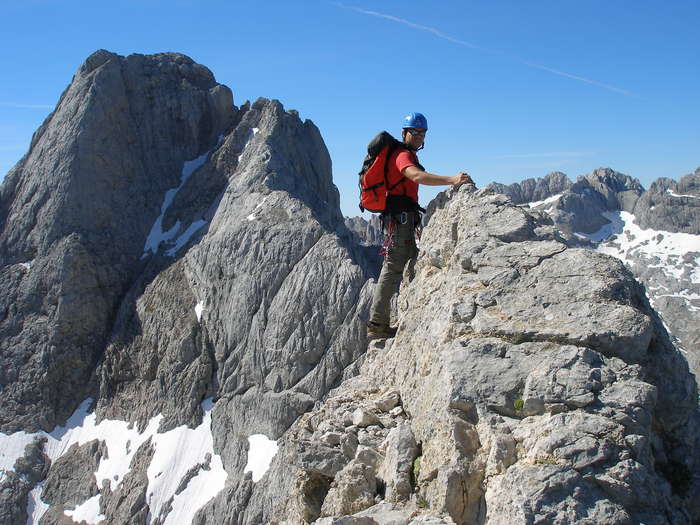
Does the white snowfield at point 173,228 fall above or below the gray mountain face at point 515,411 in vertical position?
above

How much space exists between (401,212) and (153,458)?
3939 cm

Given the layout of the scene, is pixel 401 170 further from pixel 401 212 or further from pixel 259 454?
pixel 259 454

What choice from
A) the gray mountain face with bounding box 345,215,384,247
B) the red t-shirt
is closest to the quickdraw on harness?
the red t-shirt

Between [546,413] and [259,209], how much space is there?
45.2 meters

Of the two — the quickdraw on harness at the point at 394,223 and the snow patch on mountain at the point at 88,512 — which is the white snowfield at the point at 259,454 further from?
the quickdraw on harness at the point at 394,223

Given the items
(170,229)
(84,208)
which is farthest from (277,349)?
(84,208)

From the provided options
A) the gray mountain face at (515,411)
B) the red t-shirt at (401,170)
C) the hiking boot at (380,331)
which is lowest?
the gray mountain face at (515,411)

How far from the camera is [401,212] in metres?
11.0

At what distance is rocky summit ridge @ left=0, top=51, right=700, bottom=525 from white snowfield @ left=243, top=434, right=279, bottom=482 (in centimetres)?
24

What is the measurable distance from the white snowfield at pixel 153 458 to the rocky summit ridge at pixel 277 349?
212 mm

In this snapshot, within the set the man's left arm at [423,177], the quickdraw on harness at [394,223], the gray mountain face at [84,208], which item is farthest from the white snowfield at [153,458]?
the man's left arm at [423,177]

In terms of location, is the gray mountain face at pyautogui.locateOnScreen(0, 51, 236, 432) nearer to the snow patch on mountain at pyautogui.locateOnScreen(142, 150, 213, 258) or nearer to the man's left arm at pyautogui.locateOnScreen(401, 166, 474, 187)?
the snow patch on mountain at pyautogui.locateOnScreen(142, 150, 213, 258)

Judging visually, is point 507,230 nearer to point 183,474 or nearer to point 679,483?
point 679,483

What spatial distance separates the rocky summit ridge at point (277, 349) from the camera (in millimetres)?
6183
